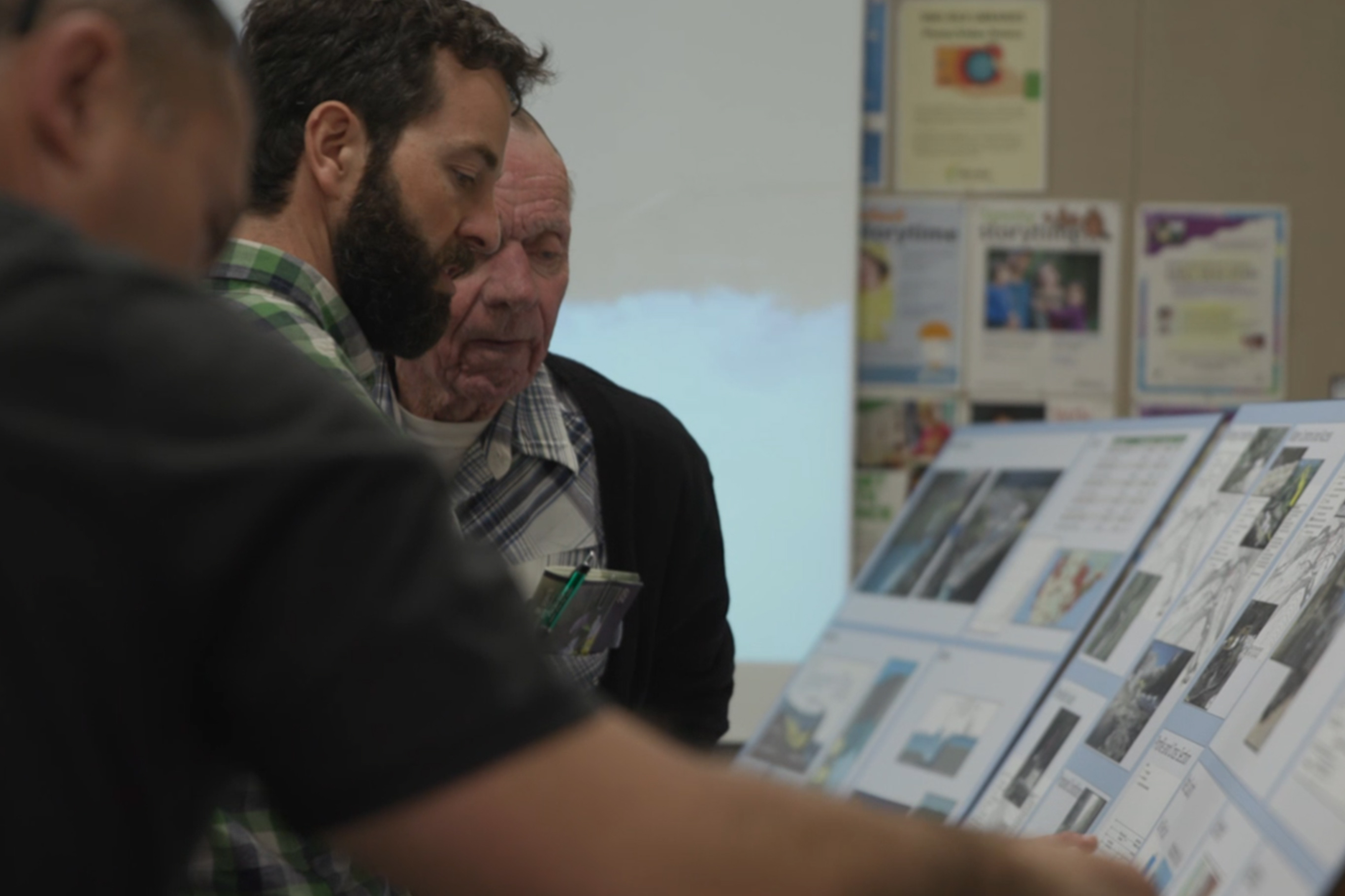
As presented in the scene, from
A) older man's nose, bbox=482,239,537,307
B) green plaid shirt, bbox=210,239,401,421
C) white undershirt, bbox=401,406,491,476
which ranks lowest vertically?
white undershirt, bbox=401,406,491,476

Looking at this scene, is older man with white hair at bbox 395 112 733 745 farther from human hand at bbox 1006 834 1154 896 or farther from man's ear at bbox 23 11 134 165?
man's ear at bbox 23 11 134 165

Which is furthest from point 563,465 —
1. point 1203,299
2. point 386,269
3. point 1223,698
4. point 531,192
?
point 1203,299

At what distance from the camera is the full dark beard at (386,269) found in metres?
1.44

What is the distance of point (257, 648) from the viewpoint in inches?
20.2

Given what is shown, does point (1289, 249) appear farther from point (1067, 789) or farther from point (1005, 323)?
point (1067, 789)

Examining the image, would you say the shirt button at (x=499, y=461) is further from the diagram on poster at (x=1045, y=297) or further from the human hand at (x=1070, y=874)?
the diagram on poster at (x=1045, y=297)

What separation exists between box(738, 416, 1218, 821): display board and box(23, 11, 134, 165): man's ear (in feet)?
5.51

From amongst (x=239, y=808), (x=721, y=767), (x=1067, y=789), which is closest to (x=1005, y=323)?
(x=1067, y=789)

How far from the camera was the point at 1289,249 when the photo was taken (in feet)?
10.3

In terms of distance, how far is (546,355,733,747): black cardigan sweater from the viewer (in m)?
2.01

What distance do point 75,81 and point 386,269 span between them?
35.1 inches

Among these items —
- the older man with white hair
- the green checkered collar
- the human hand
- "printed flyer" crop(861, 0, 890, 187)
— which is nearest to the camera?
the human hand

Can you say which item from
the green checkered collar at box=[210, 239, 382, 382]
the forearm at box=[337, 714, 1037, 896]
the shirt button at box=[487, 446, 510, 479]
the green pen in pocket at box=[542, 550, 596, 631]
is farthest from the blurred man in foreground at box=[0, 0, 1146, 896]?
the shirt button at box=[487, 446, 510, 479]

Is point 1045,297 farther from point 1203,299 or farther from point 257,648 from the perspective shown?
point 257,648
